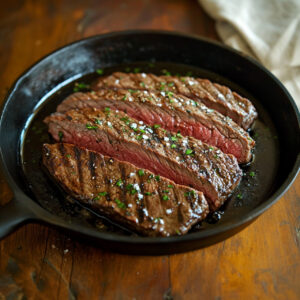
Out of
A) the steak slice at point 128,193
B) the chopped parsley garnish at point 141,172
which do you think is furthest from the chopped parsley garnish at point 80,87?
the chopped parsley garnish at point 141,172

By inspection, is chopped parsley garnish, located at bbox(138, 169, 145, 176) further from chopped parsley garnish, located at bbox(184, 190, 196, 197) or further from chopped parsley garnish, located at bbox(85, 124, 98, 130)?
chopped parsley garnish, located at bbox(85, 124, 98, 130)

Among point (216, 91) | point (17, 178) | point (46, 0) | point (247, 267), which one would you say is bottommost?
point (17, 178)

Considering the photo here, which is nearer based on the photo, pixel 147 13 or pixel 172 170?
pixel 172 170

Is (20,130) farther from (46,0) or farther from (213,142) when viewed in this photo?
(46,0)

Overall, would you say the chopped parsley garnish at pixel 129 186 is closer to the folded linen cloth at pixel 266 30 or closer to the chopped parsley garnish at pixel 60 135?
the chopped parsley garnish at pixel 60 135

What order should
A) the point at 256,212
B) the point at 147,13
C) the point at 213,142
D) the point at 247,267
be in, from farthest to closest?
the point at 147,13 < the point at 213,142 < the point at 247,267 < the point at 256,212

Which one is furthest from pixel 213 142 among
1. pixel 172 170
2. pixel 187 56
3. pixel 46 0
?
pixel 46 0

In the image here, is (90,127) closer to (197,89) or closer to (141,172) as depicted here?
(141,172)

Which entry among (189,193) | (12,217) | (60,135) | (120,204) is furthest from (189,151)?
(12,217)
